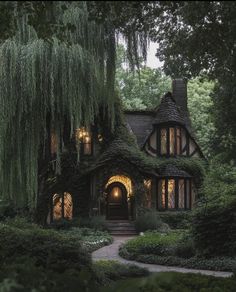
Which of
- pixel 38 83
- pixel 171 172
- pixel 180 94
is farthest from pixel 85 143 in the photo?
pixel 38 83

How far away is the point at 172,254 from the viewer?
1691 centimetres

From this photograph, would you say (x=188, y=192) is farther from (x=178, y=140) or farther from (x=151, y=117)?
(x=151, y=117)

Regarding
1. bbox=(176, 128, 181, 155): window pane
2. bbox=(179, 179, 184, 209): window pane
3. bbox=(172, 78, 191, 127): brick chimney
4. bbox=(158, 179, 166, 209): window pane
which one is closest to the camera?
bbox=(158, 179, 166, 209): window pane

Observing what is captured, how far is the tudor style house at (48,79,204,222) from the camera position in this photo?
96.9ft

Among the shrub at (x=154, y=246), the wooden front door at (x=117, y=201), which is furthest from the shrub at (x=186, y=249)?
the wooden front door at (x=117, y=201)

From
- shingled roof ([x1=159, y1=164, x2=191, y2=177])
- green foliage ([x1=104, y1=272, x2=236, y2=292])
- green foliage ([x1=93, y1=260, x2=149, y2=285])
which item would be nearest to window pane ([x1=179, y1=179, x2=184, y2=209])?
shingled roof ([x1=159, y1=164, x2=191, y2=177])

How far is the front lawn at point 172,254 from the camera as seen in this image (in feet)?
48.5

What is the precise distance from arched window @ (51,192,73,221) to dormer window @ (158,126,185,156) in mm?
6664

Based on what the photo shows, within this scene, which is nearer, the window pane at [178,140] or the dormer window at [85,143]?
the dormer window at [85,143]

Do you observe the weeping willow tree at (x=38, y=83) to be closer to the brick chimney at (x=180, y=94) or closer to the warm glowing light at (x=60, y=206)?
the warm glowing light at (x=60, y=206)

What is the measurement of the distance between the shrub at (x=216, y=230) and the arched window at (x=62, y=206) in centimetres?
1485

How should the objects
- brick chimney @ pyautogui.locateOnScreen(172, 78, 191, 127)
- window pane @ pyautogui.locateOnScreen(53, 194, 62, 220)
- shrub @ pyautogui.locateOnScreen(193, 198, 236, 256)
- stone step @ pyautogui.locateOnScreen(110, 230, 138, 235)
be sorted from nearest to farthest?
1. shrub @ pyautogui.locateOnScreen(193, 198, 236, 256)
2. stone step @ pyautogui.locateOnScreen(110, 230, 138, 235)
3. window pane @ pyautogui.locateOnScreen(53, 194, 62, 220)
4. brick chimney @ pyautogui.locateOnScreen(172, 78, 191, 127)

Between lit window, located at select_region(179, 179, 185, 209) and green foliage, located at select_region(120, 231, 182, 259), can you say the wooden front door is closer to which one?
lit window, located at select_region(179, 179, 185, 209)

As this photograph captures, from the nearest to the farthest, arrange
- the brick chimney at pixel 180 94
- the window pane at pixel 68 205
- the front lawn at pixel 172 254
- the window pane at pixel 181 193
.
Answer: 1. the front lawn at pixel 172 254
2. the window pane at pixel 68 205
3. the window pane at pixel 181 193
4. the brick chimney at pixel 180 94
